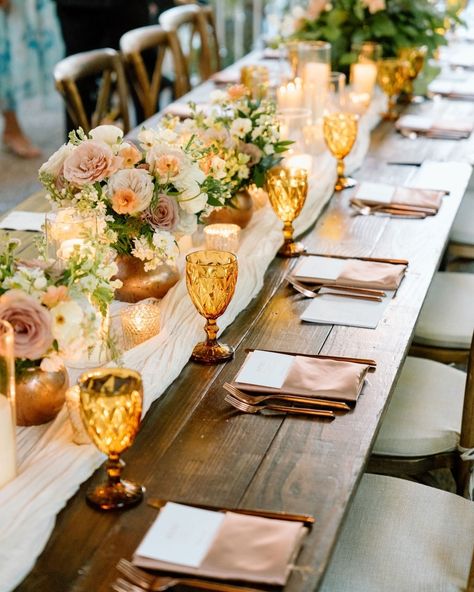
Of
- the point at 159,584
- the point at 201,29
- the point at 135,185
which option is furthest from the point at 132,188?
the point at 201,29

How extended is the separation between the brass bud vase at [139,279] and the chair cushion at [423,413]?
0.52 meters

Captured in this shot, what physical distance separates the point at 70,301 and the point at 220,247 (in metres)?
0.81

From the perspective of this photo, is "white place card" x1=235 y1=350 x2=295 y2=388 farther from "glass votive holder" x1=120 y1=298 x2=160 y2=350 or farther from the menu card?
the menu card

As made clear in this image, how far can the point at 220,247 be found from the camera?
7.25 feet

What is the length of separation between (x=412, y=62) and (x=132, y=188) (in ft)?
7.12

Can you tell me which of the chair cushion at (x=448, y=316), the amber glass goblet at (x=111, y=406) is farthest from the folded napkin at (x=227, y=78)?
the amber glass goblet at (x=111, y=406)

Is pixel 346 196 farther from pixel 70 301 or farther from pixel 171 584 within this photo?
pixel 171 584

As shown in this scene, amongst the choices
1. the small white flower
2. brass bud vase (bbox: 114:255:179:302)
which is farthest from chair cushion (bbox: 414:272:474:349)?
brass bud vase (bbox: 114:255:179:302)

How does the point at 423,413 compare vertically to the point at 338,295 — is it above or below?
below

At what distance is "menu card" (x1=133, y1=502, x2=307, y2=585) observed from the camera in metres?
1.20

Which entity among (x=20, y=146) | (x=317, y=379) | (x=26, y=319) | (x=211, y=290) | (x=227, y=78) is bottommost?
(x=20, y=146)

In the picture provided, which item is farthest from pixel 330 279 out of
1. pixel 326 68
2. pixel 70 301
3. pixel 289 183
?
pixel 326 68

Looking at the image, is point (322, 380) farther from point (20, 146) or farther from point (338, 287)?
point (20, 146)

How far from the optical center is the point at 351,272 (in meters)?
2.14
